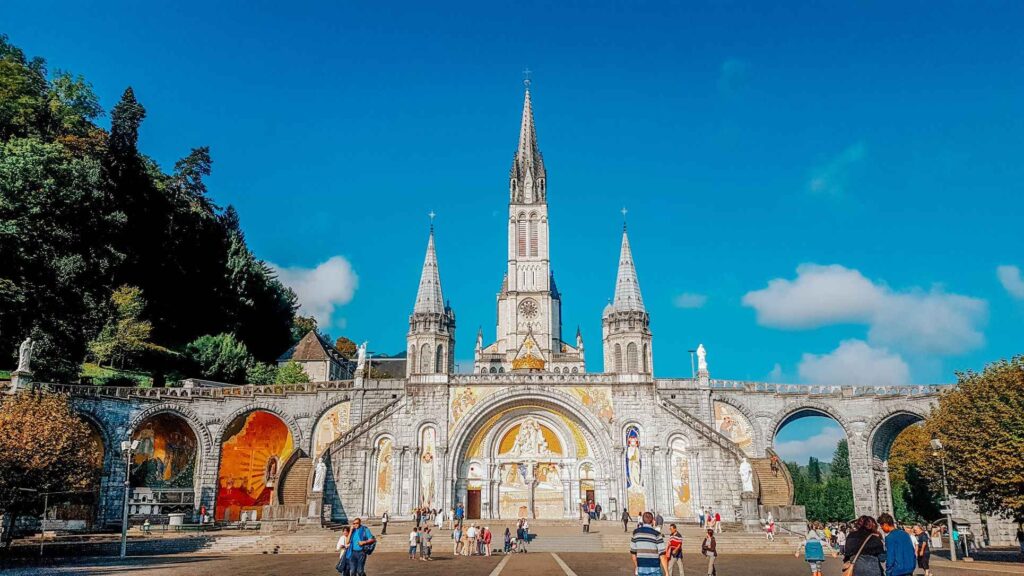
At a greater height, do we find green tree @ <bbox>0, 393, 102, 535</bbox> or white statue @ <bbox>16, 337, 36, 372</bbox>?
white statue @ <bbox>16, 337, 36, 372</bbox>

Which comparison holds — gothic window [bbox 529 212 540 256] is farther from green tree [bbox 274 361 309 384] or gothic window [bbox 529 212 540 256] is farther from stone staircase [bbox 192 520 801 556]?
stone staircase [bbox 192 520 801 556]

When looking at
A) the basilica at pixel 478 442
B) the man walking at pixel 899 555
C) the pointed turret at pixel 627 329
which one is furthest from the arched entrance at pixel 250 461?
the man walking at pixel 899 555

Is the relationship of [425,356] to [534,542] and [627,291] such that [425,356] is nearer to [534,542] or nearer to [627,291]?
[627,291]

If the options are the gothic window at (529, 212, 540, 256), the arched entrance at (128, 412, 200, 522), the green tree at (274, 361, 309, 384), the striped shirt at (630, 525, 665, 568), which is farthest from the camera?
the gothic window at (529, 212, 540, 256)

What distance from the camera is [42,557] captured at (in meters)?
24.0

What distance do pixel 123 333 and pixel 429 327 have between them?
19.4 meters

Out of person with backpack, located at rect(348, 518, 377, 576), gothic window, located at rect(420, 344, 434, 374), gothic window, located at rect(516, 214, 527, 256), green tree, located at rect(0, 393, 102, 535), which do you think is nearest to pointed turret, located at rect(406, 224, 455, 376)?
gothic window, located at rect(420, 344, 434, 374)

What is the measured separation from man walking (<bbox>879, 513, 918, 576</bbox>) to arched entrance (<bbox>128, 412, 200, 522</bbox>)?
37.1m

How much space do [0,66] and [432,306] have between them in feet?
111

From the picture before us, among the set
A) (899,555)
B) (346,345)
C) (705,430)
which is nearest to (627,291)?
(705,430)

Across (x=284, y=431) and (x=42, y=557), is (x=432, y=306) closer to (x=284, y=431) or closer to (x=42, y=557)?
(x=284, y=431)

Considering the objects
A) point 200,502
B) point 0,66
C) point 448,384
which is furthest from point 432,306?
point 0,66

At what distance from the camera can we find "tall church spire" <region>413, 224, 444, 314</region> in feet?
171

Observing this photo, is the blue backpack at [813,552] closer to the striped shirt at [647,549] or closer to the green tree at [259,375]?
the striped shirt at [647,549]
